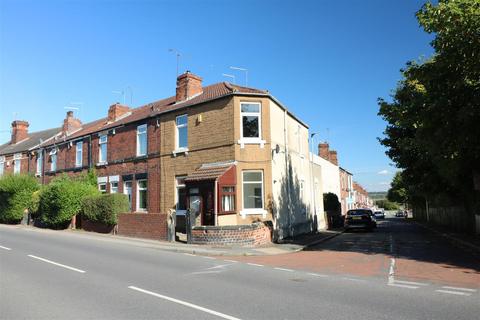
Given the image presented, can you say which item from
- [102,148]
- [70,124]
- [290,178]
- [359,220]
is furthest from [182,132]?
[70,124]

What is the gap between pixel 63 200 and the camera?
85.5ft

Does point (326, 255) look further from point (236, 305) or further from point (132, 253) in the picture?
point (236, 305)

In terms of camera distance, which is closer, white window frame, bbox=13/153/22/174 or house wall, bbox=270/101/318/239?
house wall, bbox=270/101/318/239

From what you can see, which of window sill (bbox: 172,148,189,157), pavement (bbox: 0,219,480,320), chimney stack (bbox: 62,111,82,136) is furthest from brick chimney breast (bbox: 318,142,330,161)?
pavement (bbox: 0,219,480,320)

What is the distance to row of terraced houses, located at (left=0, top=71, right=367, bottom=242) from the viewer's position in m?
20.5

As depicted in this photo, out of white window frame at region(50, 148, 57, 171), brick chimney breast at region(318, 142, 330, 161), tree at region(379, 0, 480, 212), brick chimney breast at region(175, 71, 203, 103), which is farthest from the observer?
brick chimney breast at region(318, 142, 330, 161)

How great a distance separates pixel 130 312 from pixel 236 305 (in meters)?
1.81

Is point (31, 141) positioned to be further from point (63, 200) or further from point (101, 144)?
point (63, 200)

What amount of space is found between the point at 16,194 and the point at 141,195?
1199cm

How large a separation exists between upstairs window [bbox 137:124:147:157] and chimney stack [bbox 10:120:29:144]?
2707 centimetres

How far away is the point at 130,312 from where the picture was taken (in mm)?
6836

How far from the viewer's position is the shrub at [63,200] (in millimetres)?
26016

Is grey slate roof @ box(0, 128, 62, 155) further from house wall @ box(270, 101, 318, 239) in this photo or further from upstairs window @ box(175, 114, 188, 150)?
house wall @ box(270, 101, 318, 239)

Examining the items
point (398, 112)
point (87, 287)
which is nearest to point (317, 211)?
point (398, 112)
